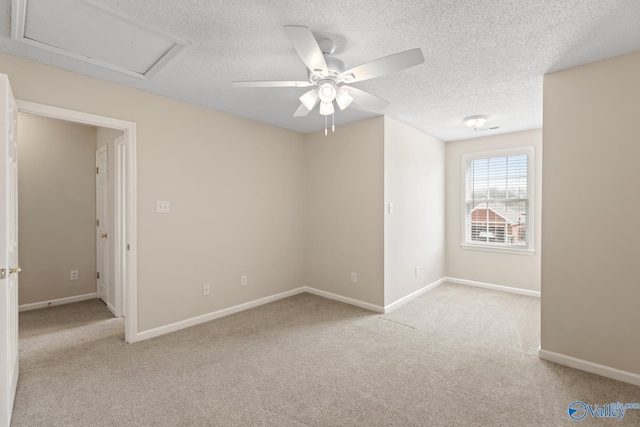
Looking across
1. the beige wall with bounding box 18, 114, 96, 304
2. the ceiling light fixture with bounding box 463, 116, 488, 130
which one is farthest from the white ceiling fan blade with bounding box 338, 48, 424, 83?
the beige wall with bounding box 18, 114, 96, 304

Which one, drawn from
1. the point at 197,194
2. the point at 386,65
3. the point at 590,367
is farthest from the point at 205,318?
the point at 590,367

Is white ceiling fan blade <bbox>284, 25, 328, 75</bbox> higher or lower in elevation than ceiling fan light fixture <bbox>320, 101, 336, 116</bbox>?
higher

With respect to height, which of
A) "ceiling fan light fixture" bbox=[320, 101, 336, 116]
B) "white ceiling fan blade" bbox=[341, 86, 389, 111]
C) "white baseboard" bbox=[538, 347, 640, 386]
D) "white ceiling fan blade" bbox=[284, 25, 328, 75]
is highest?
"white ceiling fan blade" bbox=[284, 25, 328, 75]

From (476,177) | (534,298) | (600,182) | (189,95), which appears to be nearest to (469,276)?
(534,298)

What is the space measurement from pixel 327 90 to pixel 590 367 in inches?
114

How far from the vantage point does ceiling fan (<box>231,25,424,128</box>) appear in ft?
Answer: 5.22

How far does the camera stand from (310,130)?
14.5 ft

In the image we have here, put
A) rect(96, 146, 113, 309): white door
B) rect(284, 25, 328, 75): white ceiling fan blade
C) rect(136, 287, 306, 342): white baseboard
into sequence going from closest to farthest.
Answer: rect(284, 25, 328, 75): white ceiling fan blade
rect(136, 287, 306, 342): white baseboard
rect(96, 146, 113, 309): white door

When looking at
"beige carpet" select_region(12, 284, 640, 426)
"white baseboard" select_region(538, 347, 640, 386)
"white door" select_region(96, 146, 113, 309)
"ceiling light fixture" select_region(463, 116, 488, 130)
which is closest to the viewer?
"beige carpet" select_region(12, 284, 640, 426)

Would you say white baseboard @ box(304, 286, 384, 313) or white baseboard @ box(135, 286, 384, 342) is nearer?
white baseboard @ box(135, 286, 384, 342)

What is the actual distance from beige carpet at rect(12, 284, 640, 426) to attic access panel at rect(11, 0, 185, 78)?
2.41 meters

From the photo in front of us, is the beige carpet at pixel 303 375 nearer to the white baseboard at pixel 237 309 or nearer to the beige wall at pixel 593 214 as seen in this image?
the white baseboard at pixel 237 309

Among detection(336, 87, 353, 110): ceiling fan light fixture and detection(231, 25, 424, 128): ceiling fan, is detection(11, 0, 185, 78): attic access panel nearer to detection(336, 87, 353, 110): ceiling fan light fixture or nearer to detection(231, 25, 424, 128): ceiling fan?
detection(231, 25, 424, 128): ceiling fan

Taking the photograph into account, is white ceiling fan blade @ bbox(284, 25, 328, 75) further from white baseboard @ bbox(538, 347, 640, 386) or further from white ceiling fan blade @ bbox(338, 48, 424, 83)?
white baseboard @ bbox(538, 347, 640, 386)
